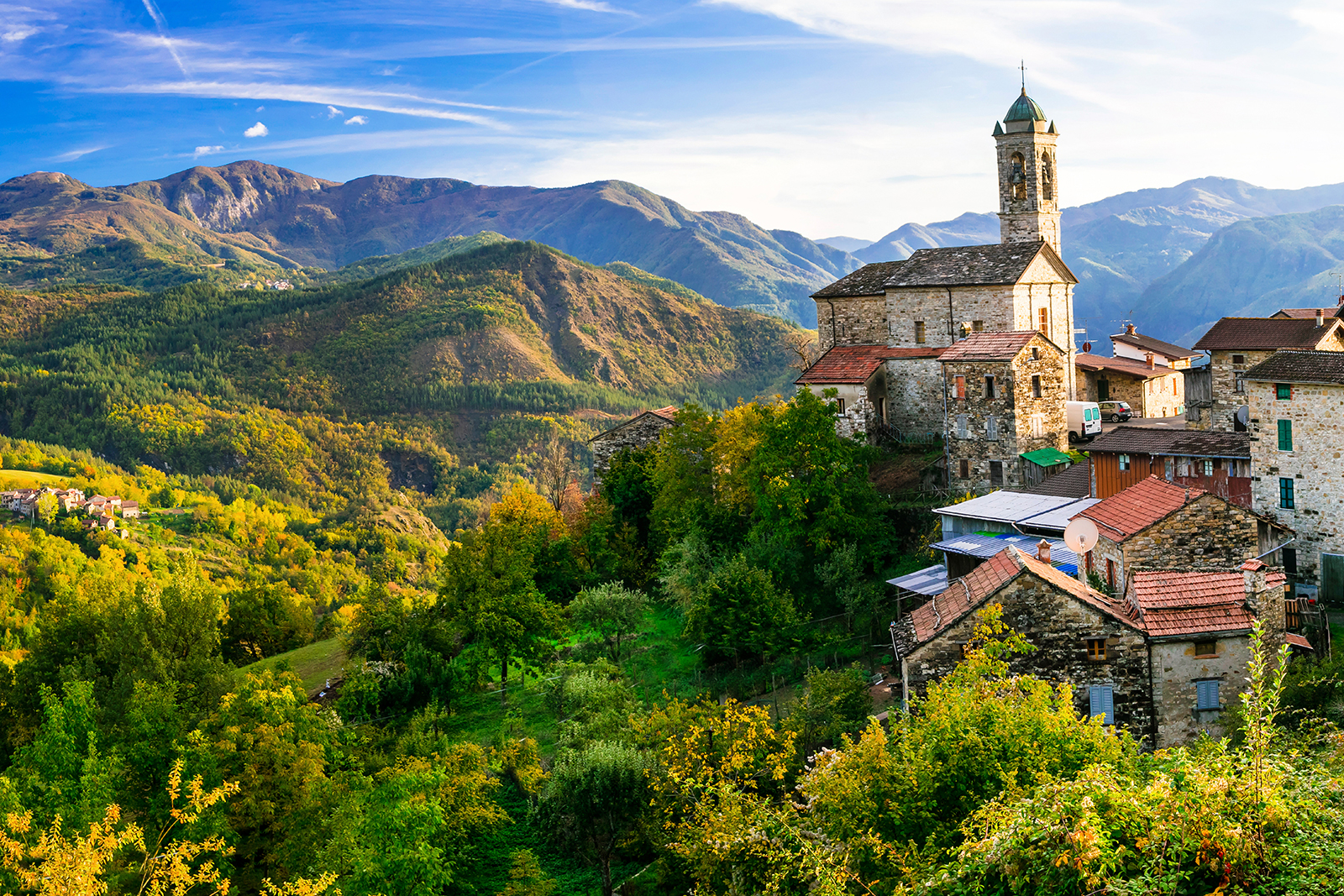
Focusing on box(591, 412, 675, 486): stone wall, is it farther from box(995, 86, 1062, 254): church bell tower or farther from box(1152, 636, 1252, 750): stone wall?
box(1152, 636, 1252, 750): stone wall

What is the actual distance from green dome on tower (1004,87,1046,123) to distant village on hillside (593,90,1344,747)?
4.7 inches

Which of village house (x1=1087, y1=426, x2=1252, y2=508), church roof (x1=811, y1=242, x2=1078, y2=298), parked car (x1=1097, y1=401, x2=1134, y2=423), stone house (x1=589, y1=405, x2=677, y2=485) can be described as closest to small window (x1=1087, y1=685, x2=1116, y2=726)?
village house (x1=1087, y1=426, x2=1252, y2=508)

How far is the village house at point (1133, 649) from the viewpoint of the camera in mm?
20391

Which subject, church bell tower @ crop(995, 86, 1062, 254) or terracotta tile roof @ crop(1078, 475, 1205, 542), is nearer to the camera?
terracotta tile roof @ crop(1078, 475, 1205, 542)

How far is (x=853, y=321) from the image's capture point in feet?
173

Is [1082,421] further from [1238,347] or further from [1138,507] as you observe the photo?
[1138,507]

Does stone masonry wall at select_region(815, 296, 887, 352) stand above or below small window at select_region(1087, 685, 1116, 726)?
above

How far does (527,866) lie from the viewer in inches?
974

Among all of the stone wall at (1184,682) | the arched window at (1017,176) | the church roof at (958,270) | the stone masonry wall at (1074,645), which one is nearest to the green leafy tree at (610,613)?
the church roof at (958,270)

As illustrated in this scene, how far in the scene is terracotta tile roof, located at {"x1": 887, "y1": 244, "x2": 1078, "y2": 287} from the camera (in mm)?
47062

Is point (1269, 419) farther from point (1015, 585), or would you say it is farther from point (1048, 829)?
point (1048, 829)

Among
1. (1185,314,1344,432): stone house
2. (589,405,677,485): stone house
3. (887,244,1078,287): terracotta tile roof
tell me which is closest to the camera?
(1185,314,1344,432): stone house

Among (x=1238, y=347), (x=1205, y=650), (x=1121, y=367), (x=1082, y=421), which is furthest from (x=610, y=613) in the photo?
(x=1121, y=367)

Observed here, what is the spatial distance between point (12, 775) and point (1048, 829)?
41.1 meters
